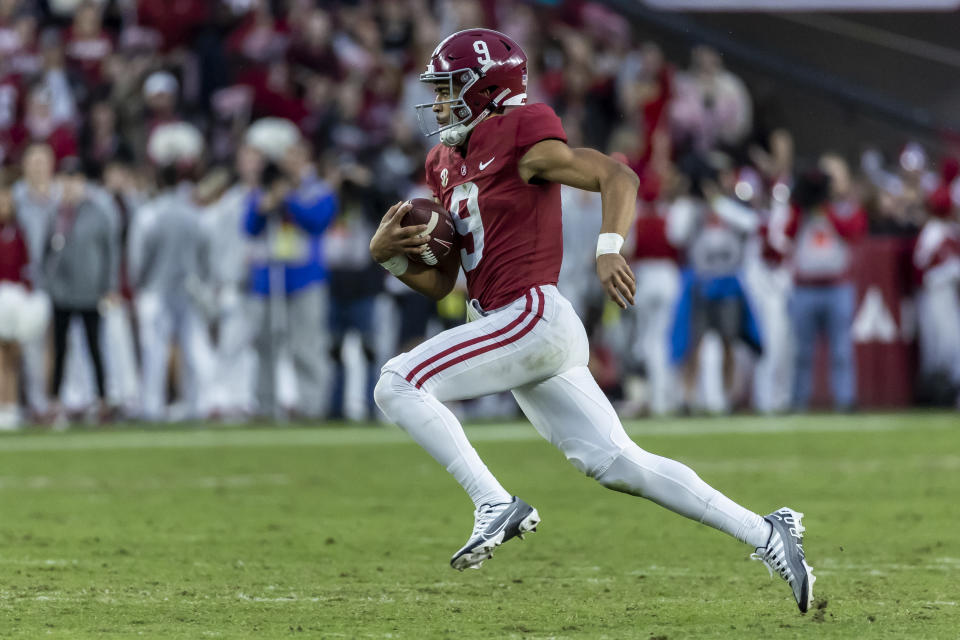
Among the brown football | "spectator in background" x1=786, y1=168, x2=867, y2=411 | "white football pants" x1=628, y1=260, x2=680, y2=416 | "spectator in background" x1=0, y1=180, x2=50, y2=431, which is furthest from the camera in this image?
"spectator in background" x1=786, y1=168, x2=867, y2=411

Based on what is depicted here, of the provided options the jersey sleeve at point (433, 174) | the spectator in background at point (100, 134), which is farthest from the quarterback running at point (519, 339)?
the spectator in background at point (100, 134)

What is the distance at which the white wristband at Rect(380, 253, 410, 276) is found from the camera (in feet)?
18.8

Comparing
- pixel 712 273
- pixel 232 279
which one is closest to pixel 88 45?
pixel 232 279

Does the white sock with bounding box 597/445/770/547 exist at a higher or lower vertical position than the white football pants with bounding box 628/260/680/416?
higher

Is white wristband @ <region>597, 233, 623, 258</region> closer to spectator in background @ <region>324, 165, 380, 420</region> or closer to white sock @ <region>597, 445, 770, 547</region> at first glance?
white sock @ <region>597, 445, 770, 547</region>

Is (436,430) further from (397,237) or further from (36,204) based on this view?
(36,204)

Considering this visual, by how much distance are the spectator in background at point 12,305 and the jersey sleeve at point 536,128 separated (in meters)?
9.34

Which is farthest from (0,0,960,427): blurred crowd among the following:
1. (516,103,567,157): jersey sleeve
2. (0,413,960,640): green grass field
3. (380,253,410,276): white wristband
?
(516,103,567,157): jersey sleeve

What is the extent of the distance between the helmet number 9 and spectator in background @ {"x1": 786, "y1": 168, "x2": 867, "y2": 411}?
9.59m

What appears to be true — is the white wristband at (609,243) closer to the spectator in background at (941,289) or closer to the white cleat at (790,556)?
the white cleat at (790,556)

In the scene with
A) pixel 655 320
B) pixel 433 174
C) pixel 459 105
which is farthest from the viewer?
pixel 655 320

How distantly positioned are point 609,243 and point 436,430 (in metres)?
0.85

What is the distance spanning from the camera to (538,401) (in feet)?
18.1

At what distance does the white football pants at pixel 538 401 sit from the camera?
5375mm
